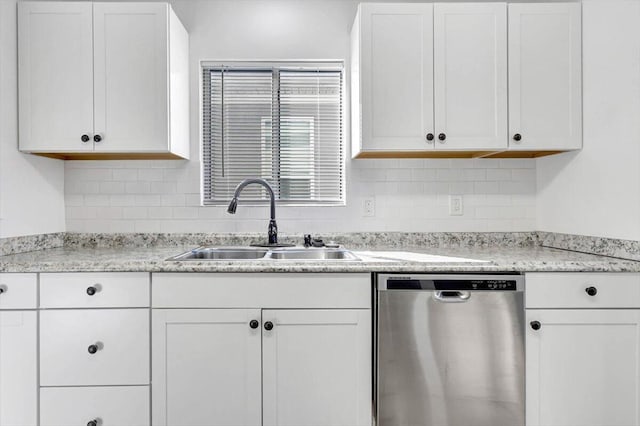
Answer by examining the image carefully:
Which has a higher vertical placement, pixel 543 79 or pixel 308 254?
pixel 543 79

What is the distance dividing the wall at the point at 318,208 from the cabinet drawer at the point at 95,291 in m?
0.71

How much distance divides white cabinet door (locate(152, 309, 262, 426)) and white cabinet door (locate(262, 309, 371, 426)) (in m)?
0.07

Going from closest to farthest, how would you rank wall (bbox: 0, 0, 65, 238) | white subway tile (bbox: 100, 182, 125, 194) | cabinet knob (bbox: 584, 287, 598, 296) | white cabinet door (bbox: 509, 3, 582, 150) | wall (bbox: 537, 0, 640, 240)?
cabinet knob (bbox: 584, 287, 598, 296) < wall (bbox: 537, 0, 640, 240) < wall (bbox: 0, 0, 65, 238) < white cabinet door (bbox: 509, 3, 582, 150) < white subway tile (bbox: 100, 182, 125, 194)

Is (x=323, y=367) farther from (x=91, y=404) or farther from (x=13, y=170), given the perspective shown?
(x=13, y=170)

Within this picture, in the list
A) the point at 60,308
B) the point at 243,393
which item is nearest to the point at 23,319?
the point at 60,308

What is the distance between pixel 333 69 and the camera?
7.89ft

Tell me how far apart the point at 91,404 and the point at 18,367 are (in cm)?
33

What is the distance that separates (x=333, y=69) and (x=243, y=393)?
183 cm

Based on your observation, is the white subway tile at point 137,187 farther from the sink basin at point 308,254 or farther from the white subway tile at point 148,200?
the sink basin at point 308,254

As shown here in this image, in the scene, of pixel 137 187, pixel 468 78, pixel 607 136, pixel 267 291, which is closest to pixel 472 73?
pixel 468 78

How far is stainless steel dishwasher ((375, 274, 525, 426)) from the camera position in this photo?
1628 millimetres

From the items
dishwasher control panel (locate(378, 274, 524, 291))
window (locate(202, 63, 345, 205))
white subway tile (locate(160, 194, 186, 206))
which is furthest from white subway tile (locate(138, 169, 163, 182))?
dishwasher control panel (locate(378, 274, 524, 291))

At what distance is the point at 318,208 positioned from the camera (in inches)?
93.4

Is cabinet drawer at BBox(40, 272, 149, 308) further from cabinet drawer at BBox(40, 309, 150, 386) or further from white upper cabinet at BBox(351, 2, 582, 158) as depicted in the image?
white upper cabinet at BBox(351, 2, 582, 158)
